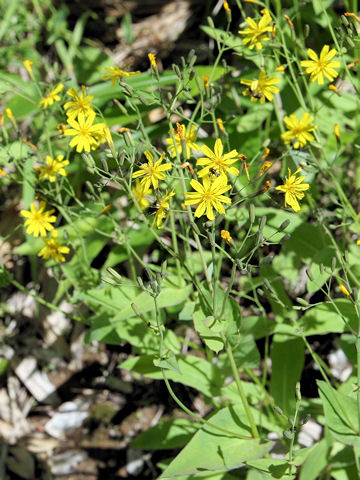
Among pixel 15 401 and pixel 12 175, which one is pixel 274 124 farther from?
pixel 15 401

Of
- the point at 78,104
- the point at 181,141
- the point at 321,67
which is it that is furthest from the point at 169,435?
the point at 321,67

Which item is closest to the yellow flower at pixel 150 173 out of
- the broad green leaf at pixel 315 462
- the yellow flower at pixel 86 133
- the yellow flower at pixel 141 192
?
the yellow flower at pixel 141 192

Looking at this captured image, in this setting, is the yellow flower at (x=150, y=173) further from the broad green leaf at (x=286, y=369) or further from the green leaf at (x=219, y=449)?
the broad green leaf at (x=286, y=369)

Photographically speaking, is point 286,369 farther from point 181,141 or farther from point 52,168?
point 52,168

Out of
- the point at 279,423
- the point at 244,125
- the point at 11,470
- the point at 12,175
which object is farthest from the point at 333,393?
the point at 11,470

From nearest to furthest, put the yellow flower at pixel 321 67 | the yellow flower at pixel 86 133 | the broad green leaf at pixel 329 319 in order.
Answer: the yellow flower at pixel 86 133 → the yellow flower at pixel 321 67 → the broad green leaf at pixel 329 319
